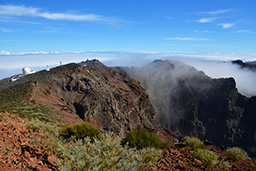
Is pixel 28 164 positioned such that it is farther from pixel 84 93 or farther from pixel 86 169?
pixel 84 93

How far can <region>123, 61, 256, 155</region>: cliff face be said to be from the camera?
4048 inches

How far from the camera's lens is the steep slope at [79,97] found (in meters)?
24.6

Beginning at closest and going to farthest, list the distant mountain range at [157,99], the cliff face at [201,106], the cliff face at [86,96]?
the cliff face at [86,96] → the distant mountain range at [157,99] → the cliff face at [201,106]

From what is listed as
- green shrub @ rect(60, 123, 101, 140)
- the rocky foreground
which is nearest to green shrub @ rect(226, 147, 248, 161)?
the rocky foreground

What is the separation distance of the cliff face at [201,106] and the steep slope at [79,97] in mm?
56458

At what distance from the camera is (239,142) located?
10262 centimetres

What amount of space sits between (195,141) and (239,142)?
108293mm

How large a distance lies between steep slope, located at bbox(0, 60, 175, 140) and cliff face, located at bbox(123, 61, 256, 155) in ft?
185

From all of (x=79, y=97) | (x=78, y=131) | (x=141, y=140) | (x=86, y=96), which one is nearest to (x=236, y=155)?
(x=141, y=140)

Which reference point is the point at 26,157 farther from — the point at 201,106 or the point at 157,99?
the point at 201,106

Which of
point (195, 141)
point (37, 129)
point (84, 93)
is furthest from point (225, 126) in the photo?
point (37, 129)

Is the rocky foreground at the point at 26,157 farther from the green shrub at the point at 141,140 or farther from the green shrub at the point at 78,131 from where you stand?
the green shrub at the point at 78,131

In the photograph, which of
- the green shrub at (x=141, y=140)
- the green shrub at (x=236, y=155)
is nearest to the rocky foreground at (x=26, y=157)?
the green shrub at (x=141, y=140)

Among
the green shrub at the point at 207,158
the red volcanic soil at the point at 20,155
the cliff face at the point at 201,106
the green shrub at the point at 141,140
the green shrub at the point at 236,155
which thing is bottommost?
the cliff face at the point at 201,106
